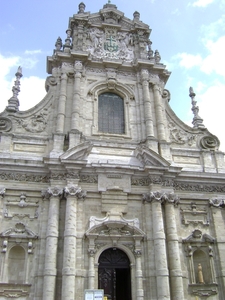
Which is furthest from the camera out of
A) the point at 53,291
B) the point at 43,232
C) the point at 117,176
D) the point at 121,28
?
the point at 121,28

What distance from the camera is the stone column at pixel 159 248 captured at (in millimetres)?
12561

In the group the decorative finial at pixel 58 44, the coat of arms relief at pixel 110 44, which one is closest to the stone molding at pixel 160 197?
the coat of arms relief at pixel 110 44

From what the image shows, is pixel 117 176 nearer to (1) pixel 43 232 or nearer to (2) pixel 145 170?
(2) pixel 145 170

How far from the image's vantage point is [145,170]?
14734 millimetres

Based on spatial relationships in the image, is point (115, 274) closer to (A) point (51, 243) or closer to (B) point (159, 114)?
(A) point (51, 243)

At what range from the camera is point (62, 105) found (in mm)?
16141

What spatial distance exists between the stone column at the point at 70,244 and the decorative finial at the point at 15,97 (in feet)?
17.1

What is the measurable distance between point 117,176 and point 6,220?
4878 mm

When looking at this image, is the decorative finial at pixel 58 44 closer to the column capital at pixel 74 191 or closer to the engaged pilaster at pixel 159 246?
the column capital at pixel 74 191

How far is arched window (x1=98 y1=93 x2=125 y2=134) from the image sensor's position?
54.8ft

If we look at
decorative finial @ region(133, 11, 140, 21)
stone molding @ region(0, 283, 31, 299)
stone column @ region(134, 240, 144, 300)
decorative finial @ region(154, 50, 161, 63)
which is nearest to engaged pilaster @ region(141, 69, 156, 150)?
decorative finial @ region(154, 50, 161, 63)

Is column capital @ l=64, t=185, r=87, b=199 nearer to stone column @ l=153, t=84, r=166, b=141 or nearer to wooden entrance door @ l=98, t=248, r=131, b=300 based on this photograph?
wooden entrance door @ l=98, t=248, r=131, b=300

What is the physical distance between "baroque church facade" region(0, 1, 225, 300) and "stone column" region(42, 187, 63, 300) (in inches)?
1.5

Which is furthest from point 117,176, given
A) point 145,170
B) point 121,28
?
point 121,28
